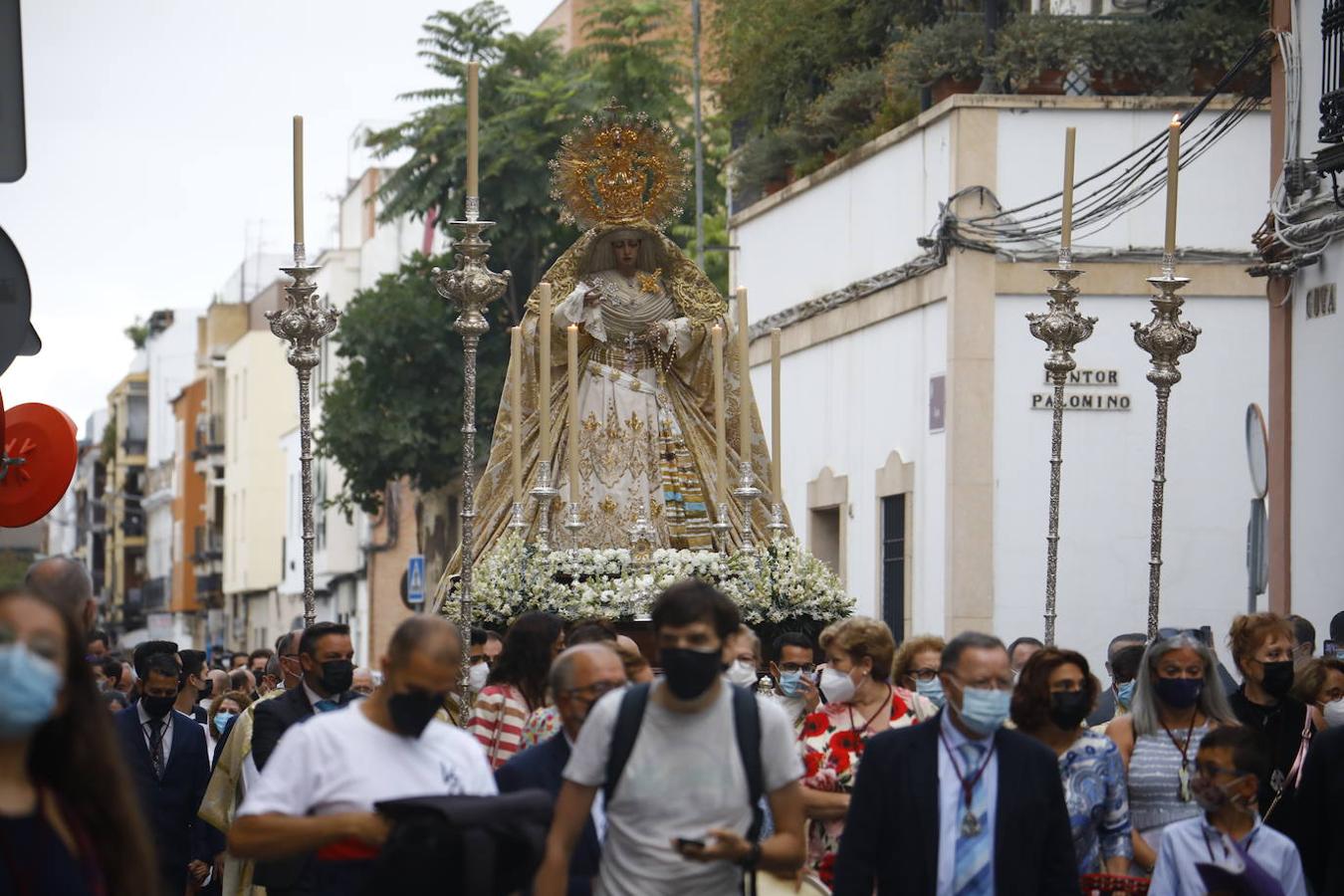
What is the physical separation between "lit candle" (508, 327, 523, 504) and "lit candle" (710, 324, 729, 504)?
3.13 ft

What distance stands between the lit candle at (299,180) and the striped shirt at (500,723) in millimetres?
3941

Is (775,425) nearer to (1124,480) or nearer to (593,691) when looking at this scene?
(593,691)

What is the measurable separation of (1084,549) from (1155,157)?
3.19m

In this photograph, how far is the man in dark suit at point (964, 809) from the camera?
6.76 metres

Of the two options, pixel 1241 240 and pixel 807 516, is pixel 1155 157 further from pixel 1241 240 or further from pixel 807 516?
pixel 807 516

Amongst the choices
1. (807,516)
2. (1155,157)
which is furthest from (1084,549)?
(807,516)

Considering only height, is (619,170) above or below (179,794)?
above

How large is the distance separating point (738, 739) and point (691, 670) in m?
0.21

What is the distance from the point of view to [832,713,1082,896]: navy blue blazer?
676cm

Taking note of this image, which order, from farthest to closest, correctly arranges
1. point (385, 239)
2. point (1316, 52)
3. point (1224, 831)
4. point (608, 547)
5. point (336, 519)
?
1. point (336, 519)
2. point (385, 239)
3. point (1316, 52)
4. point (608, 547)
5. point (1224, 831)

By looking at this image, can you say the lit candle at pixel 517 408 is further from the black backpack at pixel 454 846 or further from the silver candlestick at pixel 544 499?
the black backpack at pixel 454 846

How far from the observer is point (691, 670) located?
20.3 ft

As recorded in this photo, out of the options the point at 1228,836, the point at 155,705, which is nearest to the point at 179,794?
the point at 155,705

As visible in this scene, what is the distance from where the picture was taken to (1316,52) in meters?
17.0
